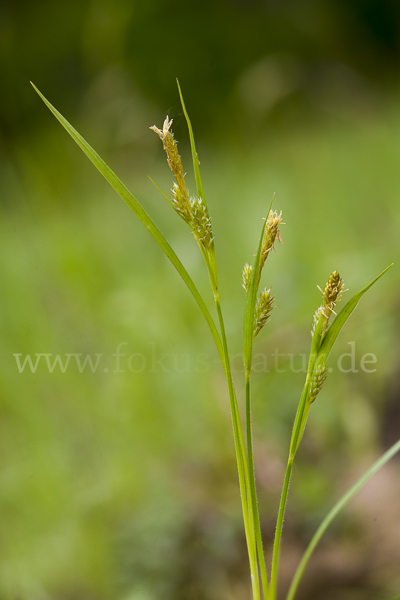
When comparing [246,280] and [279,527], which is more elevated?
[246,280]

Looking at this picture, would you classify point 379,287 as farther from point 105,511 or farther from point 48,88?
point 48,88

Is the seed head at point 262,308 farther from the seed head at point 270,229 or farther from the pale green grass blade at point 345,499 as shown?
the pale green grass blade at point 345,499

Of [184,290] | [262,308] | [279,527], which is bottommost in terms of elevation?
[279,527]

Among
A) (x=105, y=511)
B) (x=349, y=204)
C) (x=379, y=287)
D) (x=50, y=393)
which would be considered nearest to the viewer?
(x=105, y=511)

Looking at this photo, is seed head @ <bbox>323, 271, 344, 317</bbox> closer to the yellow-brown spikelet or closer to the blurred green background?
the yellow-brown spikelet

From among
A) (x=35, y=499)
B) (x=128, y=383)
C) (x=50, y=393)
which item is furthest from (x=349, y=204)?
(x=35, y=499)

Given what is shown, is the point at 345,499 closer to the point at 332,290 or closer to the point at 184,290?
the point at 332,290

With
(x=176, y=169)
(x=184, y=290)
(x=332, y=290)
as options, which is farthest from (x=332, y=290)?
(x=184, y=290)

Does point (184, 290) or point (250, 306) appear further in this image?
point (184, 290)

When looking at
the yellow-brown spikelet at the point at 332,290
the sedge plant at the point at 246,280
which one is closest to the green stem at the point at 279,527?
the sedge plant at the point at 246,280
